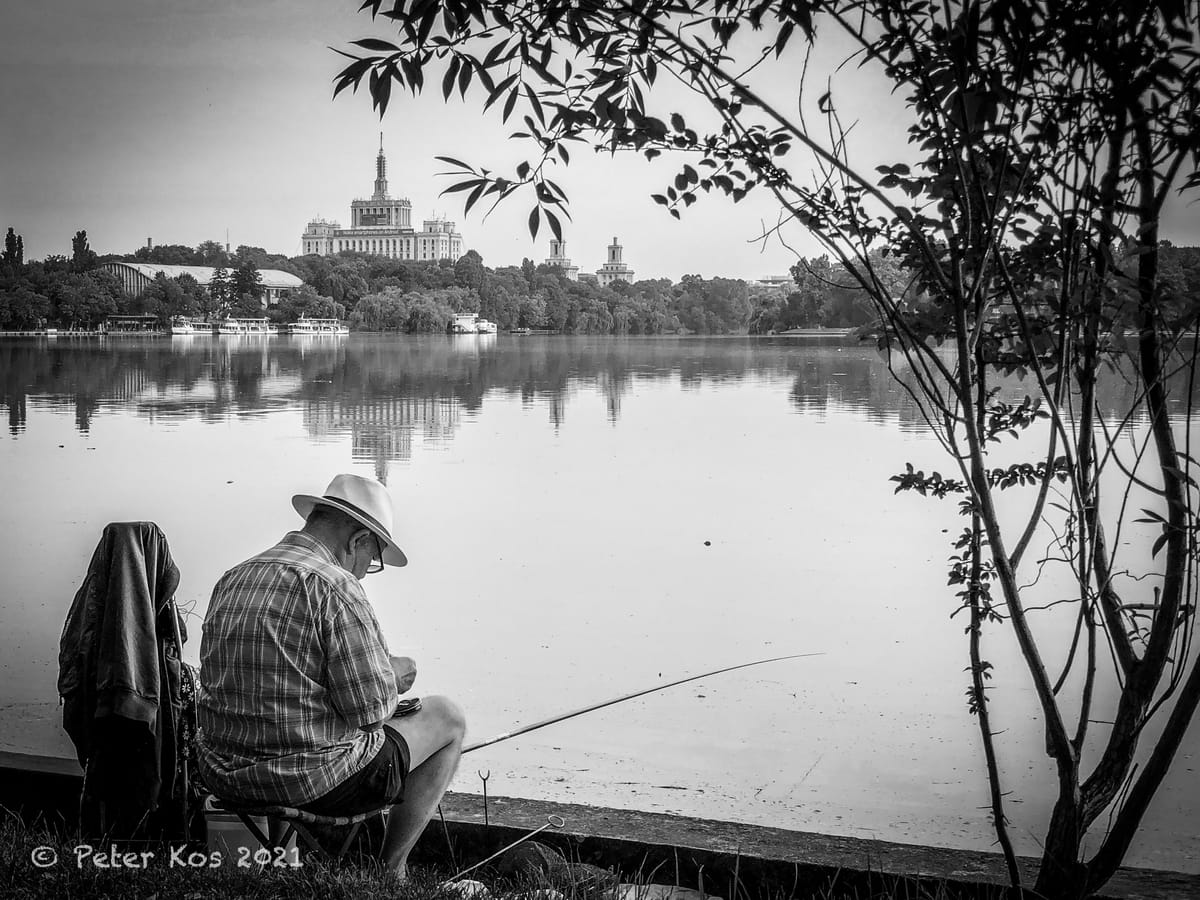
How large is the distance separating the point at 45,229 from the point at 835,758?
23.3m

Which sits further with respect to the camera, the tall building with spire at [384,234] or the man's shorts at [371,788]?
the tall building with spire at [384,234]

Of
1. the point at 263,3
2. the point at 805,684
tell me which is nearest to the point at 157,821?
the point at 805,684

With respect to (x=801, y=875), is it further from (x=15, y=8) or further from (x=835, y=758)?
(x=15, y=8)

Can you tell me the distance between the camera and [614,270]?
52875 millimetres

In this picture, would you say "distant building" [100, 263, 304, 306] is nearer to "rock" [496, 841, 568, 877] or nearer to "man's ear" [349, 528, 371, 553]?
"man's ear" [349, 528, 371, 553]

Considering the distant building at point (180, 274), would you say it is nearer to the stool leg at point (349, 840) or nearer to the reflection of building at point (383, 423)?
the reflection of building at point (383, 423)

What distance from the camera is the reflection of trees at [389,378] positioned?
1520 centimetres

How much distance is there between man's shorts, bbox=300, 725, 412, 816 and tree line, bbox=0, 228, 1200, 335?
2748 centimetres

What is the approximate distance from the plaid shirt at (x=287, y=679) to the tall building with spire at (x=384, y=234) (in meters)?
69.3

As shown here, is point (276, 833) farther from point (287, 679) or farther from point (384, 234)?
point (384, 234)

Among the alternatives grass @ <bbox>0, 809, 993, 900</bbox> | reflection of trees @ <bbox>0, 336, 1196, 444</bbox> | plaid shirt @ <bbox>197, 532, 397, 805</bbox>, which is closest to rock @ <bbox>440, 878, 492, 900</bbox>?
grass @ <bbox>0, 809, 993, 900</bbox>

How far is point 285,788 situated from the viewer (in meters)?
2.30

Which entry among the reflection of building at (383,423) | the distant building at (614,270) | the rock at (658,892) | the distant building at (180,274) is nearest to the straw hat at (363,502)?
the rock at (658,892)

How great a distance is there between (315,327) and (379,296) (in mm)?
3516
